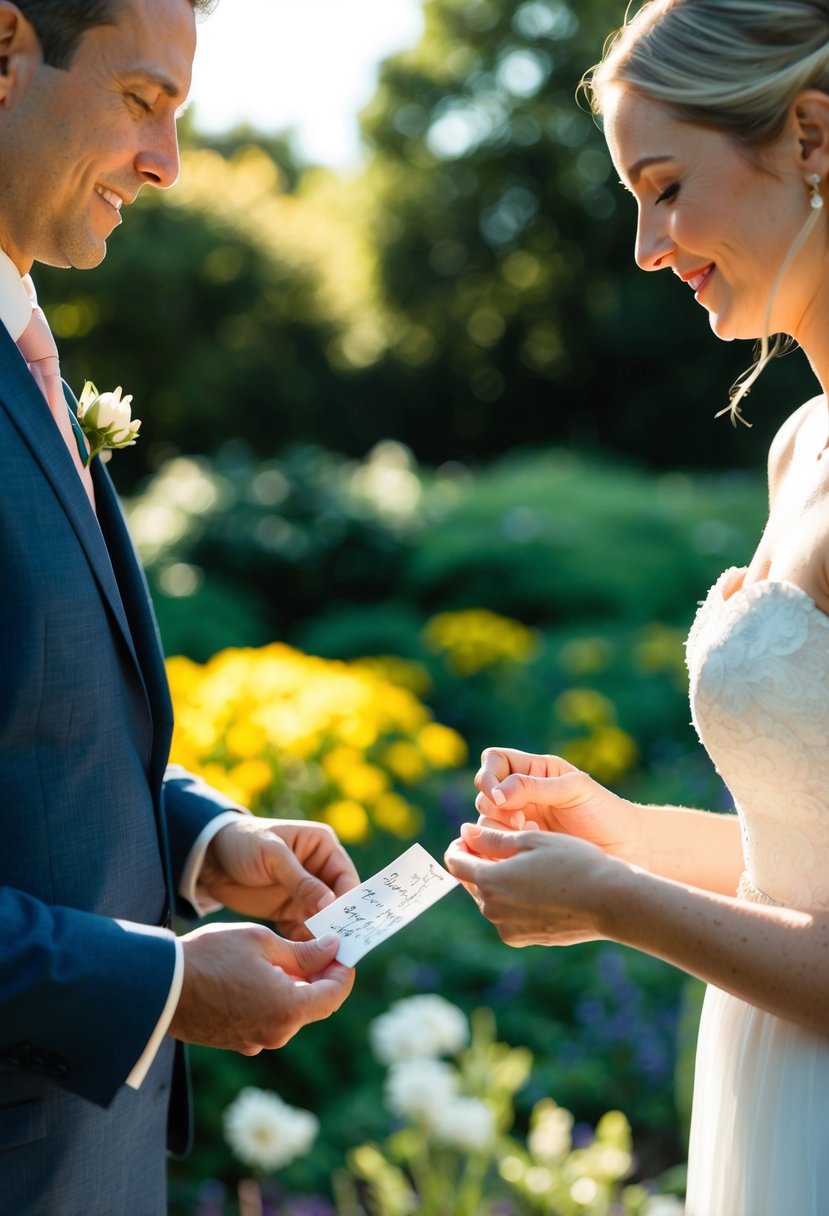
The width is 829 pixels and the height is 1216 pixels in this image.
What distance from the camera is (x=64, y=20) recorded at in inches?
68.5

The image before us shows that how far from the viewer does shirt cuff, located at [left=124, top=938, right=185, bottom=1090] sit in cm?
159

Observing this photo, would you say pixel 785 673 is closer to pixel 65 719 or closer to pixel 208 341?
pixel 65 719

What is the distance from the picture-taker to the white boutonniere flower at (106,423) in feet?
6.52

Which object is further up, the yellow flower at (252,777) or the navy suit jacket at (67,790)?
the navy suit jacket at (67,790)

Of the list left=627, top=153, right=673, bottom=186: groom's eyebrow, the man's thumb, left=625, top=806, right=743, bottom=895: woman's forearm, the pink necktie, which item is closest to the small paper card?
the man's thumb

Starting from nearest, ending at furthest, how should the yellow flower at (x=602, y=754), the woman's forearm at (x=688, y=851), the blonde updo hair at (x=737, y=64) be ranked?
the blonde updo hair at (x=737, y=64)
the woman's forearm at (x=688, y=851)
the yellow flower at (x=602, y=754)

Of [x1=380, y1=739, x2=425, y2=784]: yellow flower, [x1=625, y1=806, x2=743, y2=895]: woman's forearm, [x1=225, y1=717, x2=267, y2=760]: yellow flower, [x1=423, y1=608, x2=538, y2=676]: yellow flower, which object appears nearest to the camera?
[x1=625, y1=806, x2=743, y2=895]: woman's forearm

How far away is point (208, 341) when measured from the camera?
21547 mm

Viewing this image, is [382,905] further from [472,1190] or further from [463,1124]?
[472,1190]

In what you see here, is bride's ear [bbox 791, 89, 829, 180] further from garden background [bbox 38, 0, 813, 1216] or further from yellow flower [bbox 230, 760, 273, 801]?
yellow flower [bbox 230, 760, 273, 801]

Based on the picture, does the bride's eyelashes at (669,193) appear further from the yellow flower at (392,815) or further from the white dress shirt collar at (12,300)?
the yellow flower at (392,815)

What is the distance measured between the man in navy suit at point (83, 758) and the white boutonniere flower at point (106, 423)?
0.27ft

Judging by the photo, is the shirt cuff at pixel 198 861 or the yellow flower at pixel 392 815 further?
the yellow flower at pixel 392 815

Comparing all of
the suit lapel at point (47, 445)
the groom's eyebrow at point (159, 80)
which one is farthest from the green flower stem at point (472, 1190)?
the groom's eyebrow at point (159, 80)
